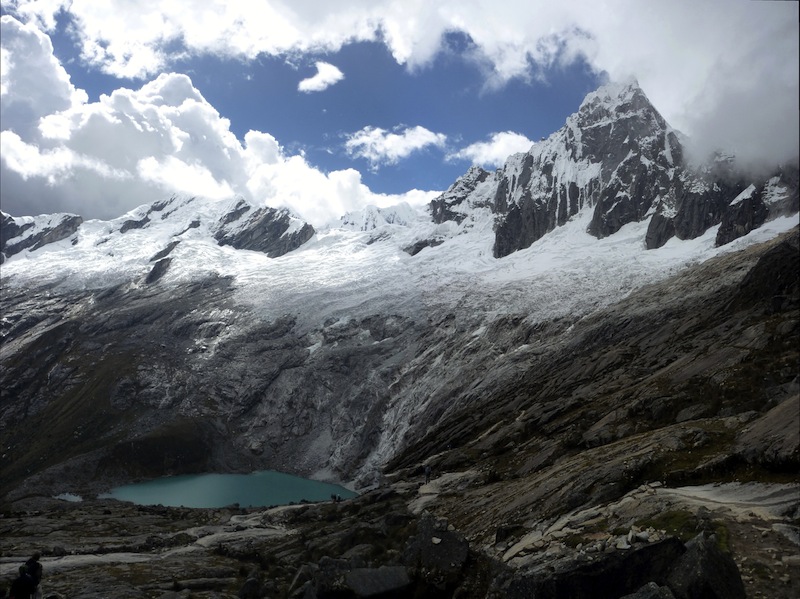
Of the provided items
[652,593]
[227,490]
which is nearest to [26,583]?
[652,593]

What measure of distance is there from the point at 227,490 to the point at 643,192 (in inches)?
5474

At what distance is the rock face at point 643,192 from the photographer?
11312cm

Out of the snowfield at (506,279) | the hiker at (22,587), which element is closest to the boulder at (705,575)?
the hiker at (22,587)

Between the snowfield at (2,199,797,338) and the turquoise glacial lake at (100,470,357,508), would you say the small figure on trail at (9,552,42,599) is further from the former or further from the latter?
the snowfield at (2,199,797,338)

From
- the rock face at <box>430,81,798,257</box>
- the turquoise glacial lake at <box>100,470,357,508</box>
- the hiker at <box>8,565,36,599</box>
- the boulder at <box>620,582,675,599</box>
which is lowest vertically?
the turquoise glacial lake at <box>100,470,357,508</box>

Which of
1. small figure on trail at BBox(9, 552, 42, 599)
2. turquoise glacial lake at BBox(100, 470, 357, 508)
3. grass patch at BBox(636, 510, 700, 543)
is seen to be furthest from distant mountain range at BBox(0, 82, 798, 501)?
small figure on trail at BBox(9, 552, 42, 599)

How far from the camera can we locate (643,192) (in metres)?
163

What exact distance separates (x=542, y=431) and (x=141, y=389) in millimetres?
126145

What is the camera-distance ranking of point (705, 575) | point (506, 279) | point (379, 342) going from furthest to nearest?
point (506, 279) < point (379, 342) < point (705, 575)

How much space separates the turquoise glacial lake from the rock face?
9638 cm

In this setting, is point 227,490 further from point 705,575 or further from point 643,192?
point 643,192

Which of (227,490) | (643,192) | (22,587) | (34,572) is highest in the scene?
(643,192)

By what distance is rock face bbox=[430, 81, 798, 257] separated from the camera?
11312 centimetres

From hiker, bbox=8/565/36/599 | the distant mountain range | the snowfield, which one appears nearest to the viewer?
hiker, bbox=8/565/36/599
